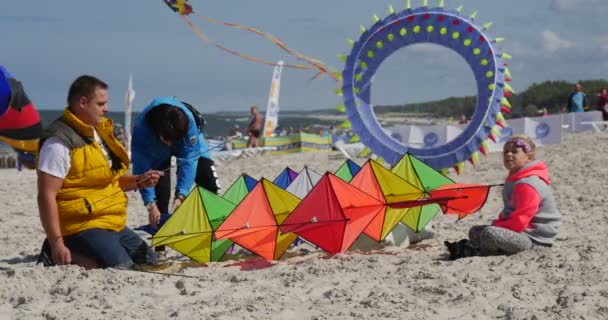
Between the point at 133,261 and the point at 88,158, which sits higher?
the point at 88,158

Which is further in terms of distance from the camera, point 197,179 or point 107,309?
point 197,179

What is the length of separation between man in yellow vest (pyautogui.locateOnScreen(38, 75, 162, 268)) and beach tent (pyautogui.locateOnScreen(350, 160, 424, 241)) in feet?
4.82

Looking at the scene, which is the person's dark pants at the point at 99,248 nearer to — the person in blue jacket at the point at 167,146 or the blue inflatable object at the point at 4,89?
the person in blue jacket at the point at 167,146

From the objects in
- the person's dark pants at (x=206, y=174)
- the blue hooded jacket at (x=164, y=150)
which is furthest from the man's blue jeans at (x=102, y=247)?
the person's dark pants at (x=206, y=174)

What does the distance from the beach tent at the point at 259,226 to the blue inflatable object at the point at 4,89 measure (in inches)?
65.9

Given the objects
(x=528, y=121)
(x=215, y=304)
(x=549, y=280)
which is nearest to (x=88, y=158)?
(x=215, y=304)

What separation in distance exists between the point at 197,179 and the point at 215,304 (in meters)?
1.94

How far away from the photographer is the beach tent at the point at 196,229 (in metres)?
4.46

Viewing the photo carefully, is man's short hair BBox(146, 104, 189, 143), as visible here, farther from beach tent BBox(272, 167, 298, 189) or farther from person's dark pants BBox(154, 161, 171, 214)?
beach tent BBox(272, 167, 298, 189)

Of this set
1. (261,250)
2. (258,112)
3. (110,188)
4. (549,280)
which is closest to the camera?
(549,280)

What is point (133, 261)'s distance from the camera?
14.3 ft

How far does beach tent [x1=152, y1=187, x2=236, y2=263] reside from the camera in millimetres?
4465

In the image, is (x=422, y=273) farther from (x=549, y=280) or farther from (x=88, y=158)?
(x=88, y=158)

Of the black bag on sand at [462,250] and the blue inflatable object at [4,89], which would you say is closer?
the black bag on sand at [462,250]
